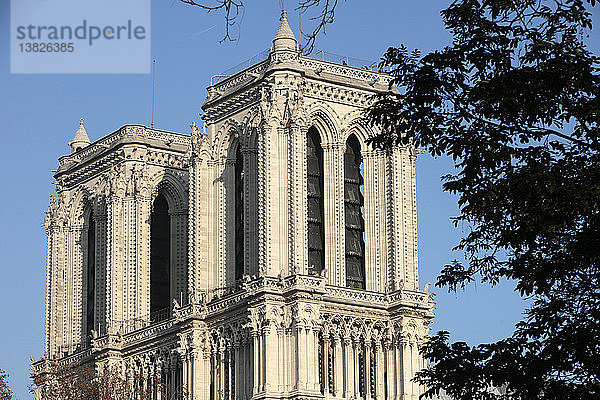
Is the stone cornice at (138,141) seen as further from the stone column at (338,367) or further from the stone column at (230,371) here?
the stone column at (338,367)

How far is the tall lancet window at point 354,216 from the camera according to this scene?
93125mm

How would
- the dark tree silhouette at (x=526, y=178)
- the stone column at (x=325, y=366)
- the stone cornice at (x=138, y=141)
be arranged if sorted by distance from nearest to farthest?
the dark tree silhouette at (x=526, y=178)
the stone column at (x=325, y=366)
the stone cornice at (x=138, y=141)

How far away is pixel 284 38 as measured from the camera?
9325 centimetres

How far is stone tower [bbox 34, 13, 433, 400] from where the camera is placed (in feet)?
290

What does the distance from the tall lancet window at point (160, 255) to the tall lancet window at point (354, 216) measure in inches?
799

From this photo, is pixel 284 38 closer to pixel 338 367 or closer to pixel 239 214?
pixel 239 214

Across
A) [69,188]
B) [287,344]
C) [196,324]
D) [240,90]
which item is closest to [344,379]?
[287,344]

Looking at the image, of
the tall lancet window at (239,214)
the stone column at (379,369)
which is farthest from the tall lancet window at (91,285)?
the stone column at (379,369)

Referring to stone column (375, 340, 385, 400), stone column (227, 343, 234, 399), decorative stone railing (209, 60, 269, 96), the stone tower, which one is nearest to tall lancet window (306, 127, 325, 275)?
the stone tower

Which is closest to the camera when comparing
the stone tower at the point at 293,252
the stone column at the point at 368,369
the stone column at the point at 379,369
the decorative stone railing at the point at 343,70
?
the stone tower at the point at 293,252

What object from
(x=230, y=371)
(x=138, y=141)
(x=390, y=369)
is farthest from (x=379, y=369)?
(x=138, y=141)

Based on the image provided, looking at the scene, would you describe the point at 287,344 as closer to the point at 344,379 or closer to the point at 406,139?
the point at 344,379

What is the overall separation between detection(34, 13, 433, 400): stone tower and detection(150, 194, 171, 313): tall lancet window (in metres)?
6.29

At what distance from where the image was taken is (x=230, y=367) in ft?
300
